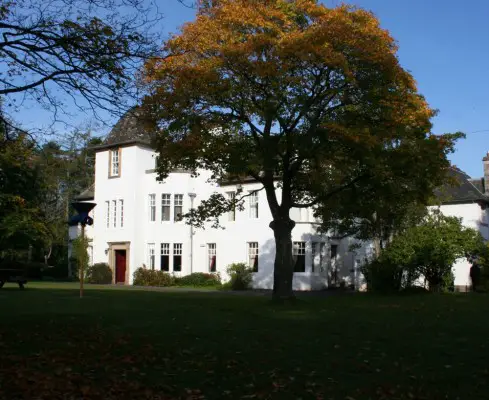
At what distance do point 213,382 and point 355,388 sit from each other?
184 cm

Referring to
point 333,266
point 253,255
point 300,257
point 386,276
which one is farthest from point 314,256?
point 386,276

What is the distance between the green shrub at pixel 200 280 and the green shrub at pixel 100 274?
5.87m

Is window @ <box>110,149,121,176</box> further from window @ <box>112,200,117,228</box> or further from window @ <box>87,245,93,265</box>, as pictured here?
window @ <box>87,245,93,265</box>

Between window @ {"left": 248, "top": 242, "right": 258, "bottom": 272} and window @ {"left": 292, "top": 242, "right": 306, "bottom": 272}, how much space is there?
2431mm

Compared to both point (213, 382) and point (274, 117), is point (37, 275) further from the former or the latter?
point (213, 382)

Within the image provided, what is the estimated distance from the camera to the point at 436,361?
895 cm

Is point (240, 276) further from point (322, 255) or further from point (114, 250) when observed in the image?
point (114, 250)

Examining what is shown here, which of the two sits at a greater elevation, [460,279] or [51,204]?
[51,204]

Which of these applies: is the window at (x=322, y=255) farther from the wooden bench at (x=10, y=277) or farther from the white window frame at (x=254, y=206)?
the wooden bench at (x=10, y=277)

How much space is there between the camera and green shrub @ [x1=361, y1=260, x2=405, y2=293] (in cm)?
2644

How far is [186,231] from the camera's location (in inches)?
1590

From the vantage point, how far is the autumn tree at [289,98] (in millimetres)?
17844

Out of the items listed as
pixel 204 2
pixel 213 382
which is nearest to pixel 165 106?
pixel 204 2

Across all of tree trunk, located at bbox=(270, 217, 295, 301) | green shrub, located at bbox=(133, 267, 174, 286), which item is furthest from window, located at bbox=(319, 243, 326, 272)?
tree trunk, located at bbox=(270, 217, 295, 301)
